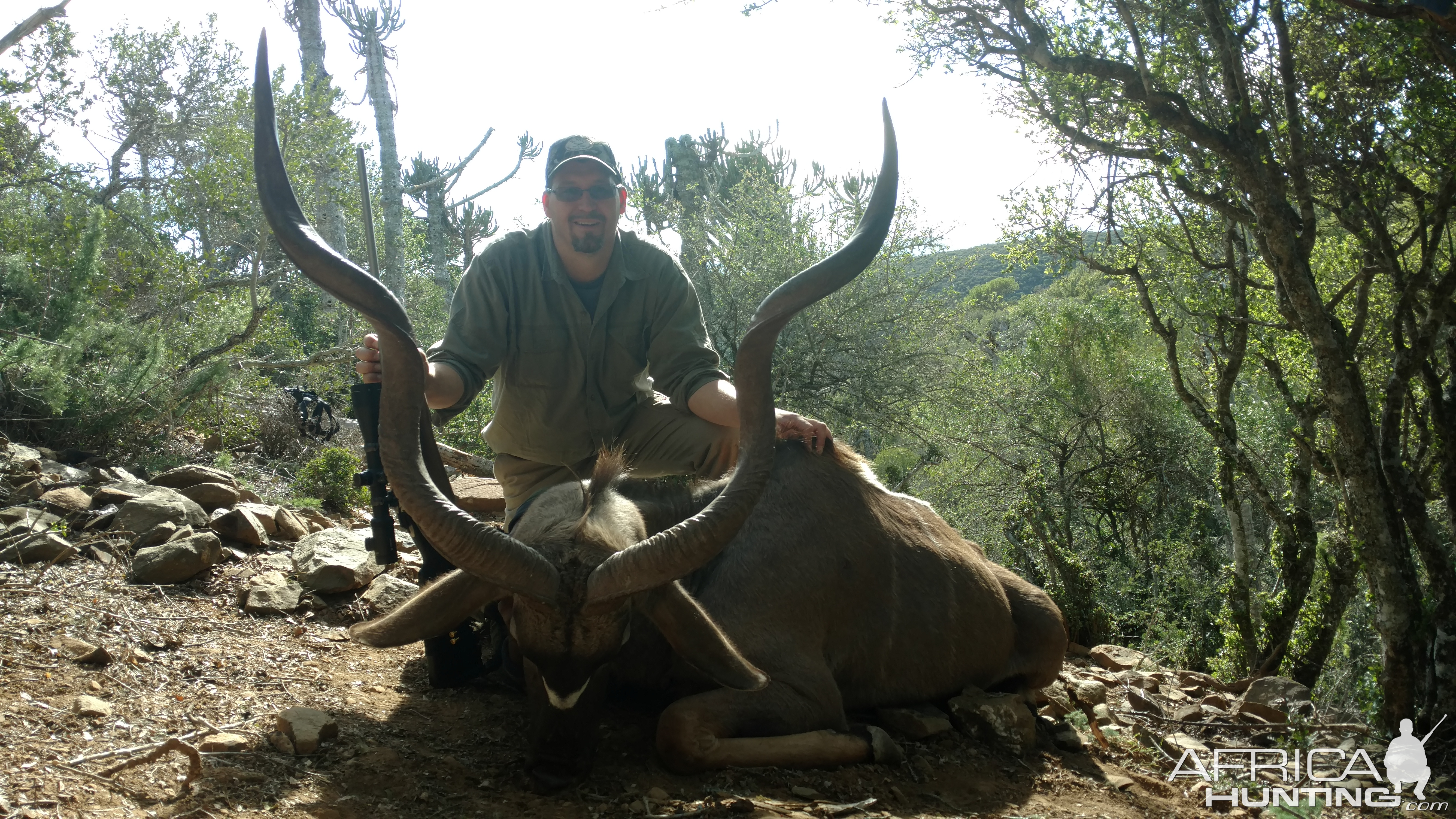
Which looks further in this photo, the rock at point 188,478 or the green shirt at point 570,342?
the rock at point 188,478

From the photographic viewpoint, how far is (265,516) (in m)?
6.37

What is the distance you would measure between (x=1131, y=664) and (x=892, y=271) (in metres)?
8.45

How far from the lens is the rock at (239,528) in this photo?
6.04 meters

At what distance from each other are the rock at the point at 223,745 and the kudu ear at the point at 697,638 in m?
1.48

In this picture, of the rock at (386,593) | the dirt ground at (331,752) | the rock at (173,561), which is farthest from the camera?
the rock at (386,593)

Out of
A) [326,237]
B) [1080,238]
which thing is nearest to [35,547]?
[1080,238]

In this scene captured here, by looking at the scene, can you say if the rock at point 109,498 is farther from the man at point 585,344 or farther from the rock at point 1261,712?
the rock at point 1261,712

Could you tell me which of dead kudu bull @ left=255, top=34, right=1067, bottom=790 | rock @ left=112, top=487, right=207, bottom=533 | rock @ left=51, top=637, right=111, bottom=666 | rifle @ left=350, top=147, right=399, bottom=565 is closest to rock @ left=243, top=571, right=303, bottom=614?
rock @ left=112, top=487, right=207, bottom=533

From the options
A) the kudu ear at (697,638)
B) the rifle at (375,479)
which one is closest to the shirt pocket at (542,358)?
the rifle at (375,479)

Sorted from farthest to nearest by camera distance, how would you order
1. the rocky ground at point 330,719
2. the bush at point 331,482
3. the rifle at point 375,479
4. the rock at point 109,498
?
the bush at point 331,482
the rock at point 109,498
the rifle at point 375,479
the rocky ground at point 330,719

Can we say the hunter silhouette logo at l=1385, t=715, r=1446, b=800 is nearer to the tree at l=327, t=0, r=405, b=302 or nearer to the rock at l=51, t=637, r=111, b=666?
the rock at l=51, t=637, r=111, b=666

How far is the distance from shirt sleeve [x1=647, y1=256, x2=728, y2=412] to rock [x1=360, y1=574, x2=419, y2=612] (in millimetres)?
1861

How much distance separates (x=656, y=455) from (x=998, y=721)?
2.46 meters

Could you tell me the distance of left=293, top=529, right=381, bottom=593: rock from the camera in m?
5.58
